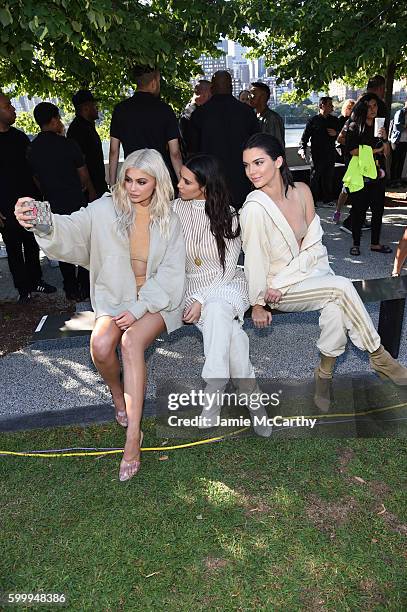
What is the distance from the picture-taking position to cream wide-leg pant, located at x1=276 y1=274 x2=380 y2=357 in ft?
10.5

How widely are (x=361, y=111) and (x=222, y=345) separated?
14.1 ft

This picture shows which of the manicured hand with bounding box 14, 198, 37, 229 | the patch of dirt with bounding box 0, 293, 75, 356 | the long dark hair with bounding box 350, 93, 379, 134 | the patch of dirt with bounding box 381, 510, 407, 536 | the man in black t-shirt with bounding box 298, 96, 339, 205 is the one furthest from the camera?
the man in black t-shirt with bounding box 298, 96, 339, 205

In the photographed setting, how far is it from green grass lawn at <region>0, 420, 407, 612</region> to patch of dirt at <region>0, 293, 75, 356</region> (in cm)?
165

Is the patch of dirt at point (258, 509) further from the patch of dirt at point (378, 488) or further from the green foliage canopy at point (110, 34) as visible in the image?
the green foliage canopy at point (110, 34)

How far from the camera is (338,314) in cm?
319

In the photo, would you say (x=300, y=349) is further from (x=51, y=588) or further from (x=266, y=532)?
(x=51, y=588)

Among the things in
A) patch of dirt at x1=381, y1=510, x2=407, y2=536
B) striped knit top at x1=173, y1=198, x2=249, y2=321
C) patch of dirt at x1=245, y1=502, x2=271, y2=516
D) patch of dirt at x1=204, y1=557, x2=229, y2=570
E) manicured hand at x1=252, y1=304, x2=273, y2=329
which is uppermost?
striped knit top at x1=173, y1=198, x2=249, y2=321

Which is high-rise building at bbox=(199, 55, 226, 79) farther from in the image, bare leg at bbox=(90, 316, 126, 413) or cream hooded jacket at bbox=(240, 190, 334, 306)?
bare leg at bbox=(90, 316, 126, 413)

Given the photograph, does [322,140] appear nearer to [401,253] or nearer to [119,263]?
[401,253]

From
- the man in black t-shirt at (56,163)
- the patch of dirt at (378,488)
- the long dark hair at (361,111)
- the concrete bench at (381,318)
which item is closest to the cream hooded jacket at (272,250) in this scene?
the concrete bench at (381,318)

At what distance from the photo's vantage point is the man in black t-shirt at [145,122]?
4.84 meters

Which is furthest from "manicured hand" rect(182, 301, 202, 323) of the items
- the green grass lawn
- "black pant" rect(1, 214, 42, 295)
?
"black pant" rect(1, 214, 42, 295)

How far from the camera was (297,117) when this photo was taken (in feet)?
41.5

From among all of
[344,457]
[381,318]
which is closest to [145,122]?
[381,318]
